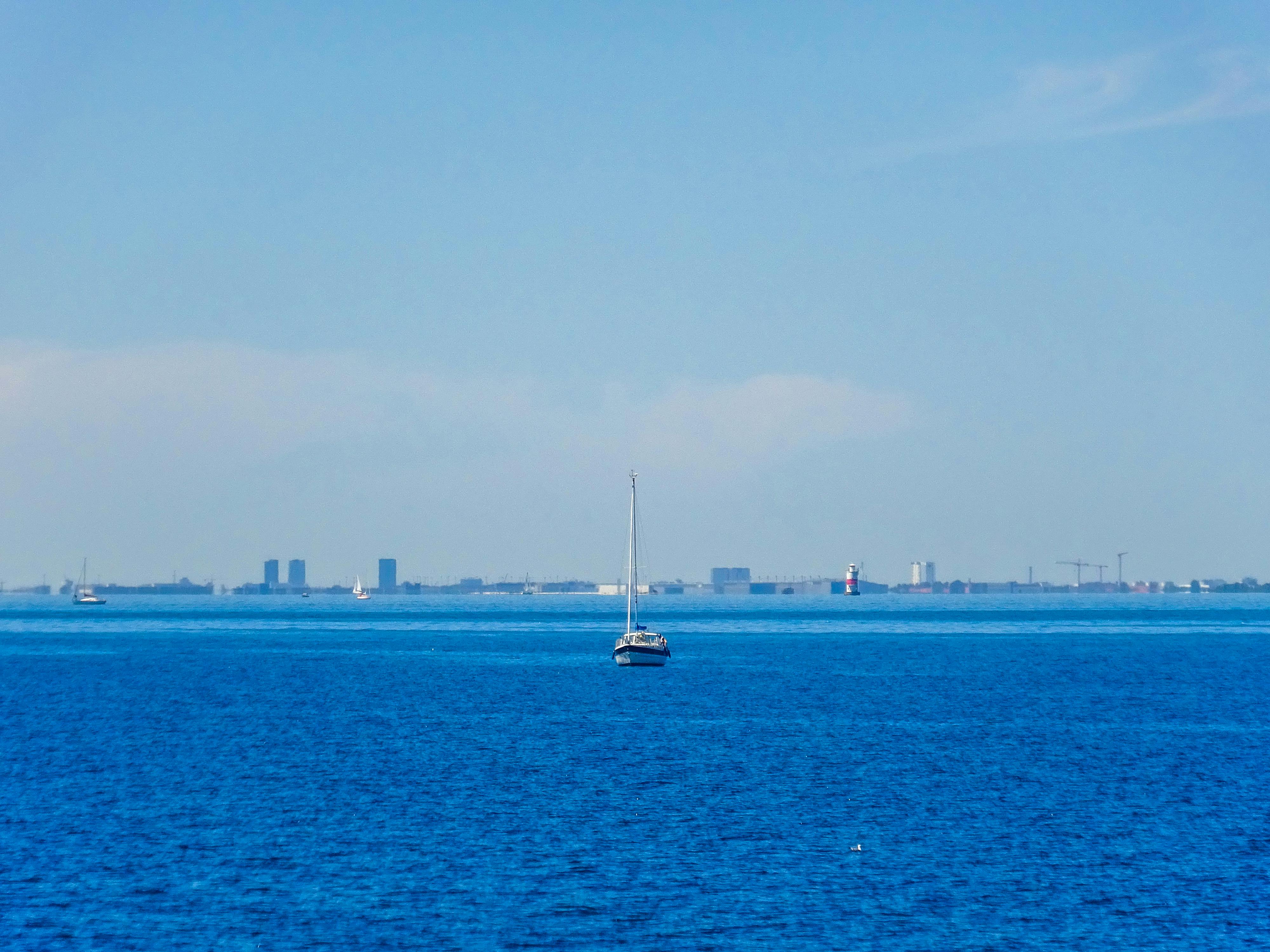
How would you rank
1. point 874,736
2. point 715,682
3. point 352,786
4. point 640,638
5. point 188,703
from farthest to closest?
point 640,638 < point 715,682 < point 188,703 < point 874,736 < point 352,786

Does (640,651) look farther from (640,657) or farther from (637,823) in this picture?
(637,823)

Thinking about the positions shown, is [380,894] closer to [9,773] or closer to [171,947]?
[171,947]

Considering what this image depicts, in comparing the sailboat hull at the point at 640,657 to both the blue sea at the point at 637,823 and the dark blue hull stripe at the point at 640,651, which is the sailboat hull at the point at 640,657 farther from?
the blue sea at the point at 637,823

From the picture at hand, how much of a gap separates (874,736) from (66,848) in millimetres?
50459

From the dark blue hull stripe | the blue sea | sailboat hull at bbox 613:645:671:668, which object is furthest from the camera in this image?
the dark blue hull stripe

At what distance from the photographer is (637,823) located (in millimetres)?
59562

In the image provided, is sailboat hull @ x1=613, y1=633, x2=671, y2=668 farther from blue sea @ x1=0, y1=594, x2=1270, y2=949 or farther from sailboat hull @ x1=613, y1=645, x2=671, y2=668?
blue sea @ x1=0, y1=594, x2=1270, y2=949

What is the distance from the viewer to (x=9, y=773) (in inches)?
2891

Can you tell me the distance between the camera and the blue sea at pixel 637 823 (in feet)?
147

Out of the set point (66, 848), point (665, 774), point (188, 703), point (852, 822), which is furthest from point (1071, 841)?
point (188, 703)

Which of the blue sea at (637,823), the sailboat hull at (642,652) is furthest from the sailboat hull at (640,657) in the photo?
the blue sea at (637,823)

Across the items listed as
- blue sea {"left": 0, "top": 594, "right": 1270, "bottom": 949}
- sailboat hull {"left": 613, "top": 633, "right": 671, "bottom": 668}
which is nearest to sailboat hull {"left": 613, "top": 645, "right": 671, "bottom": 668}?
sailboat hull {"left": 613, "top": 633, "right": 671, "bottom": 668}

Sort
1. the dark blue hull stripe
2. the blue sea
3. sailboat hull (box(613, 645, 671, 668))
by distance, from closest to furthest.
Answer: the blue sea
sailboat hull (box(613, 645, 671, 668))
the dark blue hull stripe

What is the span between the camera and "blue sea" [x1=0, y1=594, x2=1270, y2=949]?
44.8 meters
